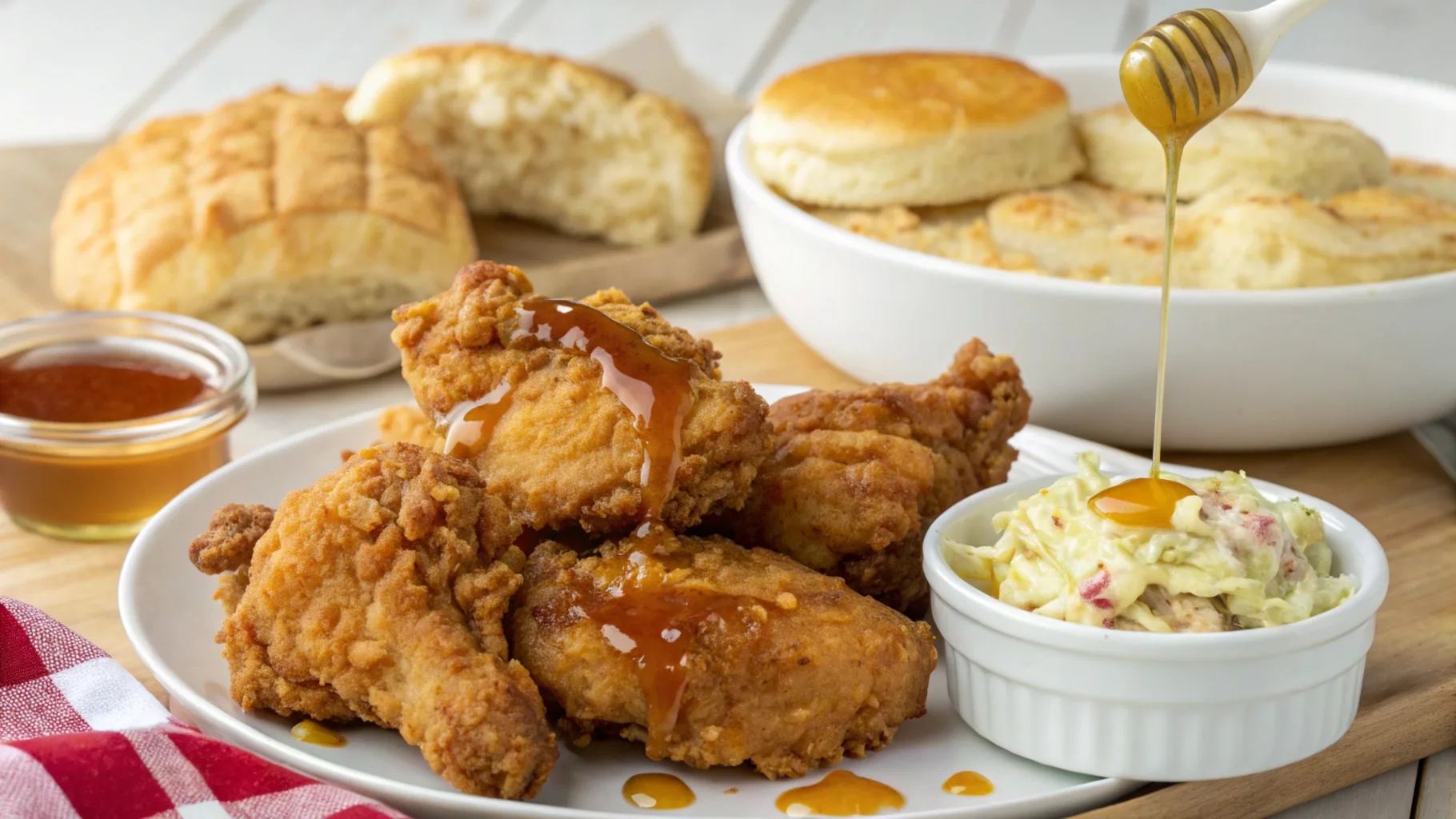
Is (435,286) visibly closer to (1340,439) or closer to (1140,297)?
(1140,297)

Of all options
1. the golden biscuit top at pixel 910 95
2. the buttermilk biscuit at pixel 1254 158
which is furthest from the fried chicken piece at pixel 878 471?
the buttermilk biscuit at pixel 1254 158

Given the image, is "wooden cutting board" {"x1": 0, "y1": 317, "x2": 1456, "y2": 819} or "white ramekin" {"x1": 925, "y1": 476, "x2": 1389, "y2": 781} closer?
"white ramekin" {"x1": 925, "y1": 476, "x2": 1389, "y2": 781}

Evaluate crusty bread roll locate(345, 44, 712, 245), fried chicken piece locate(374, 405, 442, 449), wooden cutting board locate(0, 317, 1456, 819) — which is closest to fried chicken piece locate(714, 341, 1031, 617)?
wooden cutting board locate(0, 317, 1456, 819)

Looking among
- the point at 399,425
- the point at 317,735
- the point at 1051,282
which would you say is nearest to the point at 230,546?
the point at 317,735

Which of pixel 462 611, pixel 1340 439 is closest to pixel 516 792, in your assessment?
pixel 462 611

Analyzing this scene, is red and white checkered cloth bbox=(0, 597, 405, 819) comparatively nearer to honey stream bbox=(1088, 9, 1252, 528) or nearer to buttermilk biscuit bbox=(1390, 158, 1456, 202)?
honey stream bbox=(1088, 9, 1252, 528)
